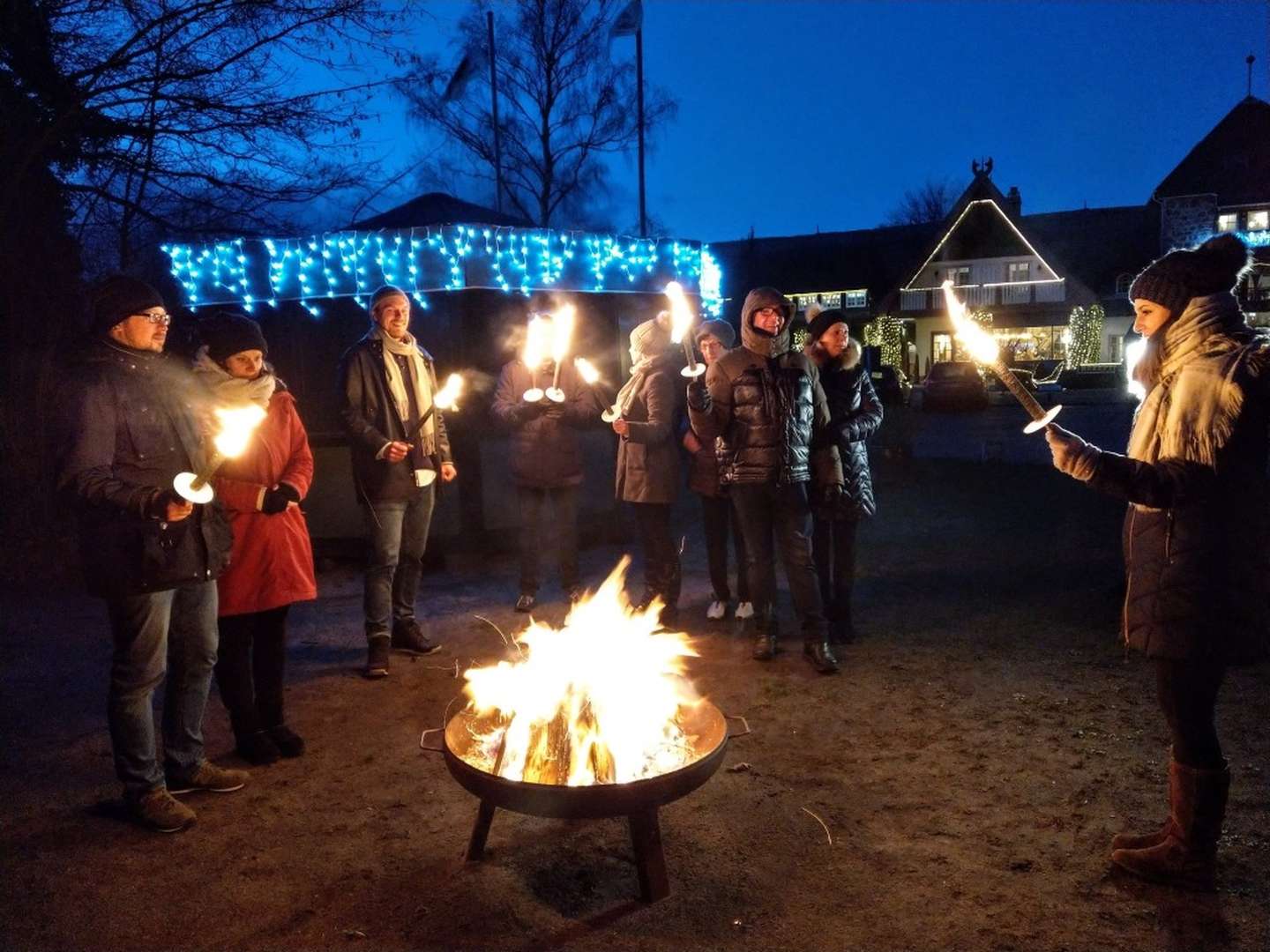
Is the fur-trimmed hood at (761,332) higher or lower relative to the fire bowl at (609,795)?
higher

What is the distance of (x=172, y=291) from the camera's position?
33.9 feet

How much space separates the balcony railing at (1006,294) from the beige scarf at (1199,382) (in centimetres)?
3954

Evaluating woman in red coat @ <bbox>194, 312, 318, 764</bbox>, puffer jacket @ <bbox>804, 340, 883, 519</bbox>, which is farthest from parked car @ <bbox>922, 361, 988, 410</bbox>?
woman in red coat @ <bbox>194, 312, 318, 764</bbox>

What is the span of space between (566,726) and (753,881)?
91cm

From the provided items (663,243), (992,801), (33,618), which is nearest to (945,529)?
(663,243)

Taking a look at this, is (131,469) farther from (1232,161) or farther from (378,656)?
(1232,161)

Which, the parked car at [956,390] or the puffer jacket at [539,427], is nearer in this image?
the puffer jacket at [539,427]

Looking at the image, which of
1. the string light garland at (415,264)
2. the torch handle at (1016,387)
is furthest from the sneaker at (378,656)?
the torch handle at (1016,387)

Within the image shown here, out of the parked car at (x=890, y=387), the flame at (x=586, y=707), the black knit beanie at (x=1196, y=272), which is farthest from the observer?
the parked car at (x=890, y=387)

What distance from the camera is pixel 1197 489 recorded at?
9.77 ft

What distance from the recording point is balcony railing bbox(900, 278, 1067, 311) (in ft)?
134

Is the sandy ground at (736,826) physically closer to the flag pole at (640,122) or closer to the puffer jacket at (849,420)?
the puffer jacket at (849,420)

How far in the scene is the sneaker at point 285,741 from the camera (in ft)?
15.3

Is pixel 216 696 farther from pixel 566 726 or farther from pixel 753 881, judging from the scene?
pixel 753 881
